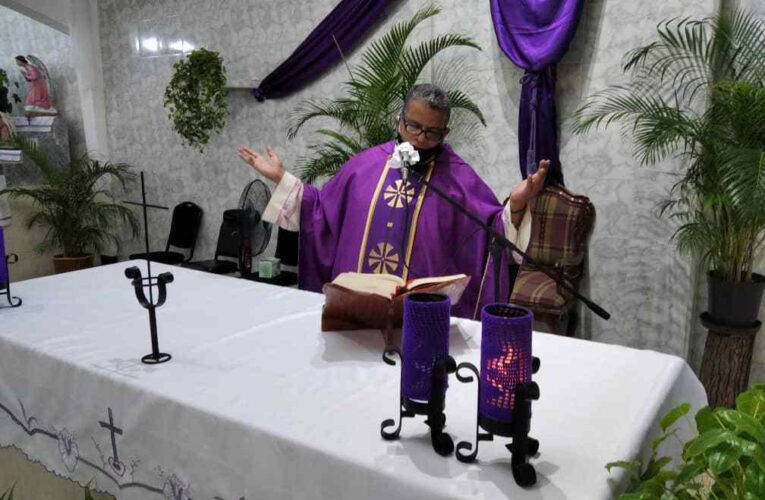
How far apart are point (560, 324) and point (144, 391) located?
2643 mm

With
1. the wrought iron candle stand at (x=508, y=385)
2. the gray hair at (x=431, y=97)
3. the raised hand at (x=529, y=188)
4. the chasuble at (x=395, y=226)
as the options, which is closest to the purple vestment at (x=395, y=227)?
the chasuble at (x=395, y=226)

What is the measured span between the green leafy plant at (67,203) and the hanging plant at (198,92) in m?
1.26

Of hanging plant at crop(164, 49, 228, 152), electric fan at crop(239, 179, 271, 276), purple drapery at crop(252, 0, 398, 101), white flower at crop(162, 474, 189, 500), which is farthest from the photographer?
hanging plant at crop(164, 49, 228, 152)

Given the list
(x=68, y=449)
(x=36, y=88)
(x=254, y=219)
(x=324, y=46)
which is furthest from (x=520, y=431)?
(x=36, y=88)

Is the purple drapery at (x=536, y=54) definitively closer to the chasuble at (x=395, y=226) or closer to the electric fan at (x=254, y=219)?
the chasuble at (x=395, y=226)

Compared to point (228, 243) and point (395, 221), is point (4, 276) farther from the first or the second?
point (228, 243)

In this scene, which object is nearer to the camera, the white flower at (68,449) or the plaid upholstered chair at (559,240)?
the white flower at (68,449)

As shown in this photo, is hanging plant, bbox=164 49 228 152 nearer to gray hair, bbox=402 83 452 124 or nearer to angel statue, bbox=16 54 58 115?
angel statue, bbox=16 54 58 115

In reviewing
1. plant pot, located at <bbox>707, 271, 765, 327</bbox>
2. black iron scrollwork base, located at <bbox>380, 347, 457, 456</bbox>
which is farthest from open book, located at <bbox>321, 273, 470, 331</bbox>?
plant pot, located at <bbox>707, 271, 765, 327</bbox>

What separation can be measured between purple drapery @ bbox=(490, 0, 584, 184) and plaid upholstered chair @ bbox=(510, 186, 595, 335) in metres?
0.17

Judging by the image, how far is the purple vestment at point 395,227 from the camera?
260 centimetres

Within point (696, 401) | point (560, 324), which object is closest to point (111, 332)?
point (696, 401)

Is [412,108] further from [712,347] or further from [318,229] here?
[712,347]

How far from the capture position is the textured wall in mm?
3578
